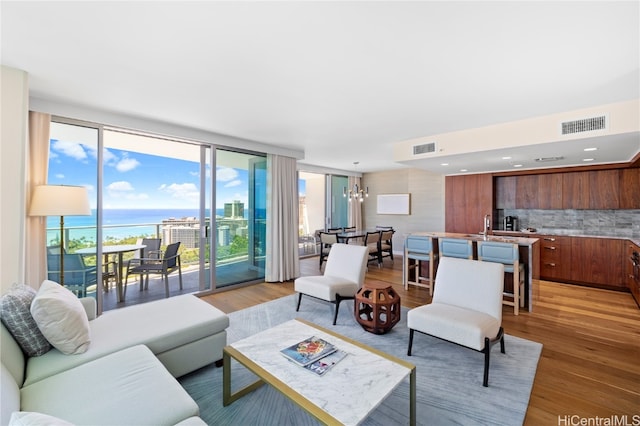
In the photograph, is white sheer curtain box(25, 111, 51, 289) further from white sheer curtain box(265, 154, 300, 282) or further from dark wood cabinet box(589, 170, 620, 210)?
dark wood cabinet box(589, 170, 620, 210)

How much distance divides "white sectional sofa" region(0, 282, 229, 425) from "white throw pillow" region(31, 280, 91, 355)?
7 cm

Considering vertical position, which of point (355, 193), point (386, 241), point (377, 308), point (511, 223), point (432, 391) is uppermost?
point (355, 193)

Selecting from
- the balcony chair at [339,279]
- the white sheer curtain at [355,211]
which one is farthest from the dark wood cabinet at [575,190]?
Answer: the white sheer curtain at [355,211]

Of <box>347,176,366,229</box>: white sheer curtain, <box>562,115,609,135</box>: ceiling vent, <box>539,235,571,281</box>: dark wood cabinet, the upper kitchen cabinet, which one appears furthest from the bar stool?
<box>347,176,366,229</box>: white sheer curtain

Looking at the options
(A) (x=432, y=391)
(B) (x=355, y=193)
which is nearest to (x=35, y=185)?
(A) (x=432, y=391)

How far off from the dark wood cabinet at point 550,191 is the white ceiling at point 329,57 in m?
2.03

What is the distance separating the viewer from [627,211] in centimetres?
487

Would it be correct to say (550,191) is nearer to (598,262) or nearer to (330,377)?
(598,262)

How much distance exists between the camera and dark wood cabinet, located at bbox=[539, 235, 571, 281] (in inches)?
198

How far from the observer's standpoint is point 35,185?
2889mm

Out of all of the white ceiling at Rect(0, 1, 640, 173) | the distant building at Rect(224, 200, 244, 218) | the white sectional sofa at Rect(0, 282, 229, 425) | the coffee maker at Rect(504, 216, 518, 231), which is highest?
the white ceiling at Rect(0, 1, 640, 173)

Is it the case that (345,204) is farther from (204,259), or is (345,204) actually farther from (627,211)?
(627,211)

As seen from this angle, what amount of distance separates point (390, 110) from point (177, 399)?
3.30m

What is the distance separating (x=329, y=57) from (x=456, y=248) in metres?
3.35
